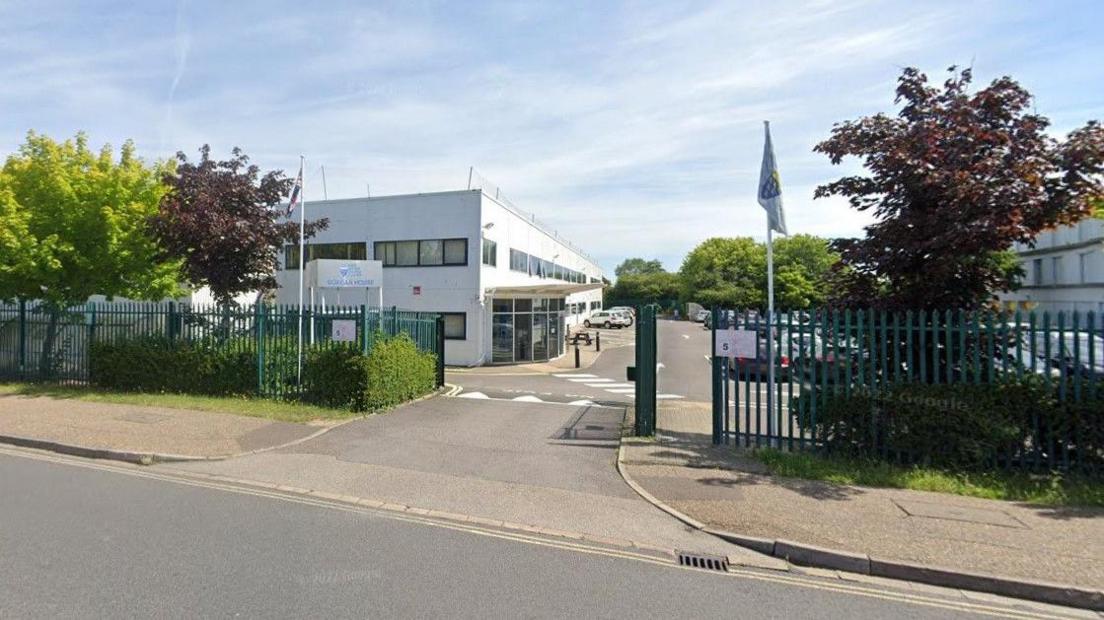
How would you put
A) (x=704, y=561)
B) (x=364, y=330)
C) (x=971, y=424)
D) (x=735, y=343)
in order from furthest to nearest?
(x=364, y=330) < (x=735, y=343) < (x=971, y=424) < (x=704, y=561)

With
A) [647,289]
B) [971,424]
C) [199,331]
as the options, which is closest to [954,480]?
[971,424]

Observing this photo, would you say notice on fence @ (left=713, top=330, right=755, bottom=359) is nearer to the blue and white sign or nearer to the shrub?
the shrub

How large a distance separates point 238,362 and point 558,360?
611 inches

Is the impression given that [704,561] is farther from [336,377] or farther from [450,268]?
[450,268]

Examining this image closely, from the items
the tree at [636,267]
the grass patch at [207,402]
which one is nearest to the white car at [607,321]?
the grass patch at [207,402]

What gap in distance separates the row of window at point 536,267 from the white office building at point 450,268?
2087mm

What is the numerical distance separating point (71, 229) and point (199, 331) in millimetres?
4829

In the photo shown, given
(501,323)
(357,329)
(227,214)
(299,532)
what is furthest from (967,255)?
(501,323)

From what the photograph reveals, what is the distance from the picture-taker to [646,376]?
9727mm

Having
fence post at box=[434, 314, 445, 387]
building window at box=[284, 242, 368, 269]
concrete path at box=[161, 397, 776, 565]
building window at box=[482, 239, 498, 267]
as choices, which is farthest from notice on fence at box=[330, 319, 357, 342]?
building window at box=[284, 242, 368, 269]

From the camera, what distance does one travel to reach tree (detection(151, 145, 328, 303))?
540 inches

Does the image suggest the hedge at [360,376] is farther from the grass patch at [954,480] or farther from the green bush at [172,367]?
the grass patch at [954,480]

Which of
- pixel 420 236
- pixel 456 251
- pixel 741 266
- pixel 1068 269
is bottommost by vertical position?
pixel 1068 269

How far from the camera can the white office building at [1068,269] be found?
18.4 metres
